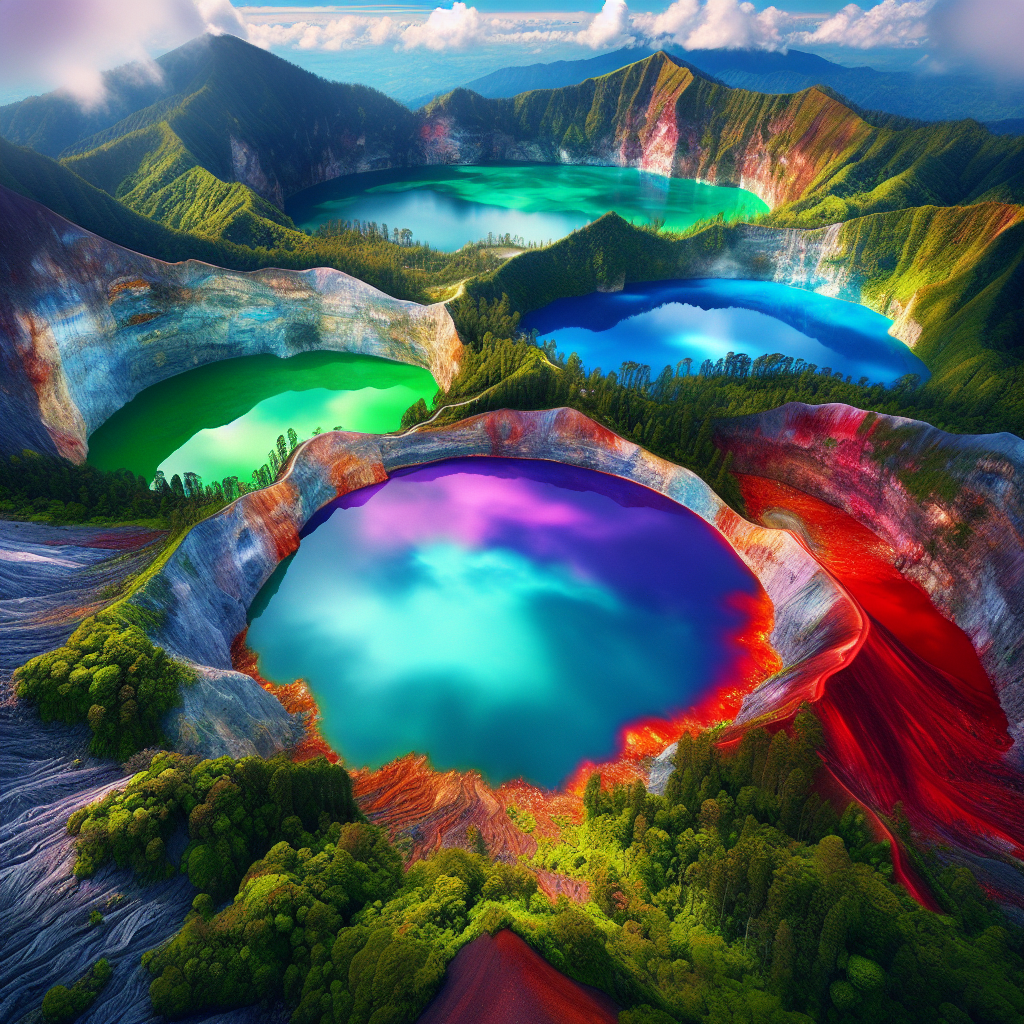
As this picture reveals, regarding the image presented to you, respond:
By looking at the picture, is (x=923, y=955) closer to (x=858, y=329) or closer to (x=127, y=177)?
(x=858, y=329)

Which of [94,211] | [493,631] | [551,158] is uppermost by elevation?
[551,158]

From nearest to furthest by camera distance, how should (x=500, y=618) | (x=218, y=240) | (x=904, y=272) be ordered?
1. (x=500, y=618)
2. (x=218, y=240)
3. (x=904, y=272)

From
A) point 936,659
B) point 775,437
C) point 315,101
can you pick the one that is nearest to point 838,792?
point 936,659

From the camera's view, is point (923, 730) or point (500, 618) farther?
point (500, 618)

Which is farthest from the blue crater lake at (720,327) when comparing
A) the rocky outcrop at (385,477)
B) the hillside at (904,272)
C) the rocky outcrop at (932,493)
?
the rocky outcrop at (932,493)

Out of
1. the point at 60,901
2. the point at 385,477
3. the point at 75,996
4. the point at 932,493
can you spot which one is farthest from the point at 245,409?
the point at 932,493

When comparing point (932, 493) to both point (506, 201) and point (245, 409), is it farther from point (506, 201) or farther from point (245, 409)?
point (506, 201)

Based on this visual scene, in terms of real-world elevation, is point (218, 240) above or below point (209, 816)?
above
